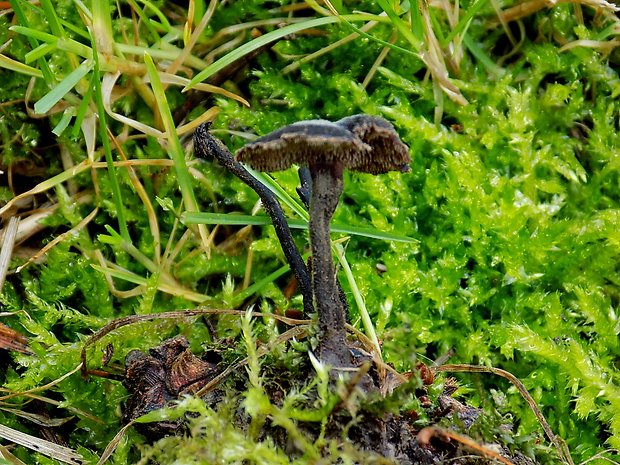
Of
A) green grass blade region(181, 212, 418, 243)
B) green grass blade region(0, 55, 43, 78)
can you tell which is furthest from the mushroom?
green grass blade region(0, 55, 43, 78)

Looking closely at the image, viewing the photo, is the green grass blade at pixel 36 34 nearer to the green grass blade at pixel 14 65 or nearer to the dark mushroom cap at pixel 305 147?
the green grass blade at pixel 14 65

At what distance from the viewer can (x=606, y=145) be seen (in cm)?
190

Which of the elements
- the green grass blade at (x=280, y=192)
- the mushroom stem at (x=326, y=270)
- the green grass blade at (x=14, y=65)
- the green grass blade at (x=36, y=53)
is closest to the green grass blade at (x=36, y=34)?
the green grass blade at (x=36, y=53)

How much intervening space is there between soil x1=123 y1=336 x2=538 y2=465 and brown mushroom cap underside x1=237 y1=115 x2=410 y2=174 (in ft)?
1.25

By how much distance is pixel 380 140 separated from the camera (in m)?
1.09

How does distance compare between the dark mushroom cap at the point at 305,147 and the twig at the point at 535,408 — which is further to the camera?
the twig at the point at 535,408

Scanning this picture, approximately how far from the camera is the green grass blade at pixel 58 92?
1.39 meters

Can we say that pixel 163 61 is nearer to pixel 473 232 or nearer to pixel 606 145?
pixel 473 232

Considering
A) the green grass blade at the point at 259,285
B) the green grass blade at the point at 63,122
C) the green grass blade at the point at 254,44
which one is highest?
the green grass blade at the point at 254,44

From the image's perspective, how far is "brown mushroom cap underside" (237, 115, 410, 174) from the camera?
0.98 meters

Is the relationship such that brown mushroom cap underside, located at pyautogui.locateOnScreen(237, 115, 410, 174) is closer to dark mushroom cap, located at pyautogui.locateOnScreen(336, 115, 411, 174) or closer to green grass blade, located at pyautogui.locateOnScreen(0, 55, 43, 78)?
dark mushroom cap, located at pyautogui.locateOnScreen(336, 115, 411, 174)

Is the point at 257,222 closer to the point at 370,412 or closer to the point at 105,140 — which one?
the point at 105,140

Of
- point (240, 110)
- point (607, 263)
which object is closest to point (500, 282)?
point (607, 263)

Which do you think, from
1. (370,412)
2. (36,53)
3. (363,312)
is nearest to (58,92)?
(36,53)
